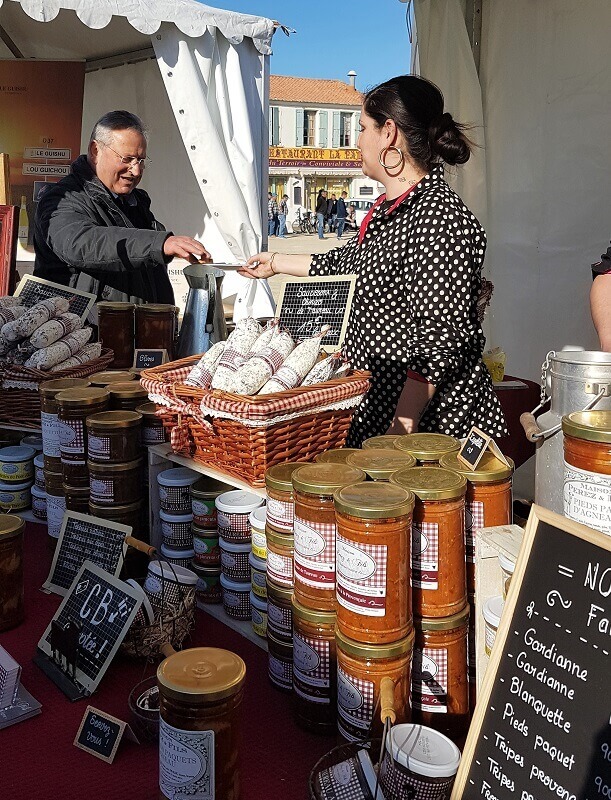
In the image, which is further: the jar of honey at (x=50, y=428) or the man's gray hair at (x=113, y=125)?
the man's gray hair at (x=113, y=125)

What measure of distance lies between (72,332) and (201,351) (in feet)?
1.43

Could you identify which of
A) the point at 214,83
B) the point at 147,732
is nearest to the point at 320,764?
the point at 147,732

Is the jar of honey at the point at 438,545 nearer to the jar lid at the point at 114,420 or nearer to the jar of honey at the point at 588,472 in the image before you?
the jar of honey at the point at 588,472

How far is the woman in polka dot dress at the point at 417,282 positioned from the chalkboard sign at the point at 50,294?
1.03 meters

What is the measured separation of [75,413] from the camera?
192 cm

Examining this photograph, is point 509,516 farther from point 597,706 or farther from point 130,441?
point 130,441

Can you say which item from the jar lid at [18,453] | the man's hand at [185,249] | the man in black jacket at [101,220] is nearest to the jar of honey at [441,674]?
the jar lid at [18,453]

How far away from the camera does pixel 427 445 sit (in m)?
1.47

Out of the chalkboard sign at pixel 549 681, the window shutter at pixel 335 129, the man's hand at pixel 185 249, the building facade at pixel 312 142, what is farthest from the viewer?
the window shutter at pixel 335 129

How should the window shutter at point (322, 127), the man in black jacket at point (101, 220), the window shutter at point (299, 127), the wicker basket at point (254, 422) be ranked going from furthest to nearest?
the window shutter at point (322, 127) → the window shutter at point (299, 127) → the man in black jacket at point (101, 220) → the wicker basket at point (254, 422)

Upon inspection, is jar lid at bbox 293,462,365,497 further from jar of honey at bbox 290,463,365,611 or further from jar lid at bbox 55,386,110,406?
jar lid at bbox 55,386,110,406

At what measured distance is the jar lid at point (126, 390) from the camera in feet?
6.68

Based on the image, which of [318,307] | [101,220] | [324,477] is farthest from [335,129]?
[324,477]

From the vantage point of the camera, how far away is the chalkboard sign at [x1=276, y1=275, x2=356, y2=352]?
1976 millimetres
